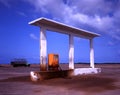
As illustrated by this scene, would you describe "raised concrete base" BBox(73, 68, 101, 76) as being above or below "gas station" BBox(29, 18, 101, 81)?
below

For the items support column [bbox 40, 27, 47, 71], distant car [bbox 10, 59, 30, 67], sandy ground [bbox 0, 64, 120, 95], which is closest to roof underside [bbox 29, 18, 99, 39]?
support column [bbox 40, 27, 47, 71]

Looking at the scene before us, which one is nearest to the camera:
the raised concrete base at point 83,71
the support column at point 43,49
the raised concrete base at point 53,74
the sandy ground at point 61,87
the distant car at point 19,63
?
the sandy ground at point 61,87

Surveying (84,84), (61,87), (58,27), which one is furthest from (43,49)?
(61,87)

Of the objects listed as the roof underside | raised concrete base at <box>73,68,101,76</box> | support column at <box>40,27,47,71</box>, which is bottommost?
raised concrete base at <box>73,68,101,76</box>

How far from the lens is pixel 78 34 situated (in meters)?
24.1

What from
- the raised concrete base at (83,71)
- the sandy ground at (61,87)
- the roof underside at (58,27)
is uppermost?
the roof underside at (58,27)

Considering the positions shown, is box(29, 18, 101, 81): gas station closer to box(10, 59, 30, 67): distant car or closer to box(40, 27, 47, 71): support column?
box(40, 27, 47, 71): support column

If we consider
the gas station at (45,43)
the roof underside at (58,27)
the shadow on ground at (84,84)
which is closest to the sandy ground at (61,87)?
the shadow on ground at (84,84)

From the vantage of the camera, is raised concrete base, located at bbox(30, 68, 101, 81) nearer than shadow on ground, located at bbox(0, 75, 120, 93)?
No

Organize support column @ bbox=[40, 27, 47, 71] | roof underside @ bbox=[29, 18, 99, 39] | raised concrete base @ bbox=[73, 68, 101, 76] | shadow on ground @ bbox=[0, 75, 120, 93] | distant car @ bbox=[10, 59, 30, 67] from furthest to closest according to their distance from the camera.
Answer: distant car @ bbox=[10, 59, 30, 67] < raised concrete base @ bbox=[73, 68, 101, 76] < support column @ bbox=[40, 27, 47, 71] < roof underside @ bbox=[29, 18, 99, 39] < shadow on ground @ bbox=[0, 75, 120, 93]

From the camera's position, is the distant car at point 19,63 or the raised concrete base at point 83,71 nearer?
the raised concrete base at point 83,71

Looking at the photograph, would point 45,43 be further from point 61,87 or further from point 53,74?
point 61,87

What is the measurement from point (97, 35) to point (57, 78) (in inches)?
387

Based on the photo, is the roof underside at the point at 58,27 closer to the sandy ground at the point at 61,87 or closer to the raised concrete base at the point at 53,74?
the raised concrete base at the point at 53,74
